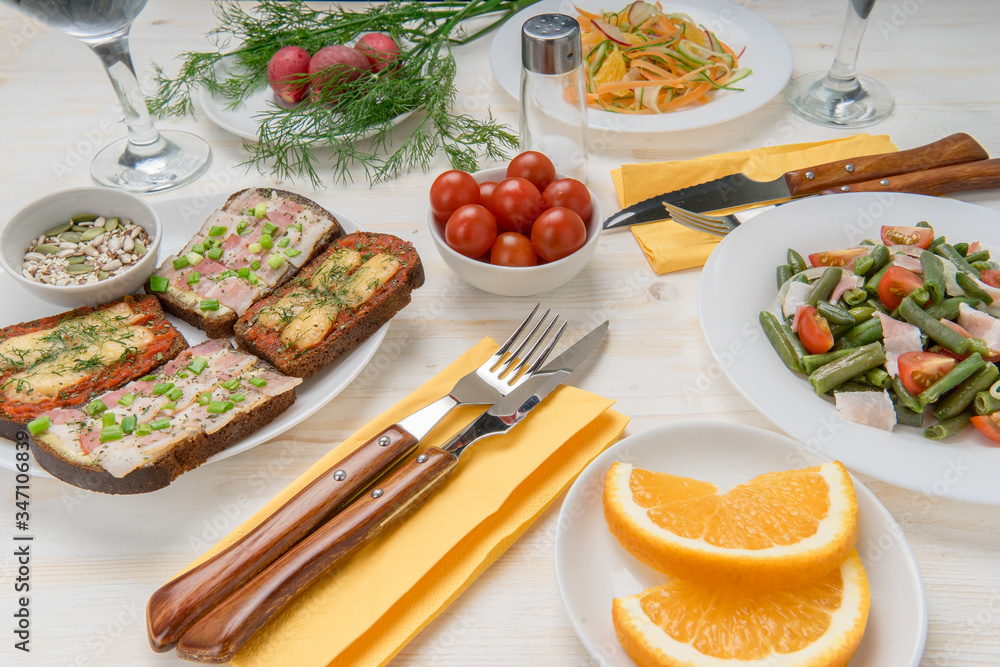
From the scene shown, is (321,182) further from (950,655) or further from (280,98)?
(950,655)

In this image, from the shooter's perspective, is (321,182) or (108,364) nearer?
(108,364)

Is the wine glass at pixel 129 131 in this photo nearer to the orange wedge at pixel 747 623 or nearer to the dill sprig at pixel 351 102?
the dill sprig at pixel 351 102

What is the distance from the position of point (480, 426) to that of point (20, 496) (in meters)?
1.13

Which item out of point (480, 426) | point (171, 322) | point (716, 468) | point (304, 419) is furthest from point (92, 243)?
point (716, 468)

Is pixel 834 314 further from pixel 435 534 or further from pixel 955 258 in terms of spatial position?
pixel 435 534

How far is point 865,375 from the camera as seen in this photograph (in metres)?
1.76

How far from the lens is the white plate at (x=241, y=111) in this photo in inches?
108

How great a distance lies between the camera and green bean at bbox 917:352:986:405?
1633 mm

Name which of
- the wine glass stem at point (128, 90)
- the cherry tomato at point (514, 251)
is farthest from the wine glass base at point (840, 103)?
the wine glass stem at point (128, 90)

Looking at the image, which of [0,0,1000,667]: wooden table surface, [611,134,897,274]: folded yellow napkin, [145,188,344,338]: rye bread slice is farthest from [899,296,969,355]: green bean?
[145,188,344,338]: rye bread slice

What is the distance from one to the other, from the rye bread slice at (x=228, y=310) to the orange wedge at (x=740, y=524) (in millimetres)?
1213

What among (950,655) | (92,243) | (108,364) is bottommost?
(950,655)

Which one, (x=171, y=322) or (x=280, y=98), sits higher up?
(x=280, y=98)

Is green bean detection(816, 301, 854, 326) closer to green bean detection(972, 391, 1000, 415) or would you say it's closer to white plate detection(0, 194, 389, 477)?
green bean detection(972, 391, 1000, 415)
